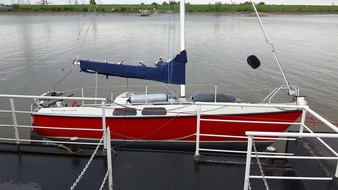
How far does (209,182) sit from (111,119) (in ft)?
13.0

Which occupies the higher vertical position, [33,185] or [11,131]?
[33,185]

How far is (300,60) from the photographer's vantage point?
22719mm

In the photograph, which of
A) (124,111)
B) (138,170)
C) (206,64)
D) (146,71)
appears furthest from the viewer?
(206,64)

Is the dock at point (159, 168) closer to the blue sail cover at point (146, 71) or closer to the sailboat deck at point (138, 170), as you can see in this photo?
the sailboat deck at point (138, 170)

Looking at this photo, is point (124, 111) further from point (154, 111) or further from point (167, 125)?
point (167, 125)

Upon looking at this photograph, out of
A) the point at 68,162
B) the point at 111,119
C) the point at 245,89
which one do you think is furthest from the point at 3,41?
the point at 68,162

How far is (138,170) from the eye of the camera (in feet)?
15.7

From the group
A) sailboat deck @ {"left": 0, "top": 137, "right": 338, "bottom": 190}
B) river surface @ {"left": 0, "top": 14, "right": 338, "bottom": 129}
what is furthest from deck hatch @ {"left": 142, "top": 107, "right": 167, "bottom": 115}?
river surface @ {"left": 0, "top": 14, "right": 338, "bottom": 129}

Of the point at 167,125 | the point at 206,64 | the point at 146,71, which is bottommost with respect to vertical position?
the point at 167,125

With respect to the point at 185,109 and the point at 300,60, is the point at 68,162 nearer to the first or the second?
the point at 185,109

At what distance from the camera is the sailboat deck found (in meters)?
4.34

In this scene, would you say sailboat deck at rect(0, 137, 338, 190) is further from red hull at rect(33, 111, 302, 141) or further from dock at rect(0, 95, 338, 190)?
red hull at rect(33, 111, 302, 141)

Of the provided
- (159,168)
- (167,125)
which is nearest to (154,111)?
(167,125)

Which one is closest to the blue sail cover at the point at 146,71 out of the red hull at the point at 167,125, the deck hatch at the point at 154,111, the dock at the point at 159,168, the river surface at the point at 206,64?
the deck hatch at the point at 154,111
